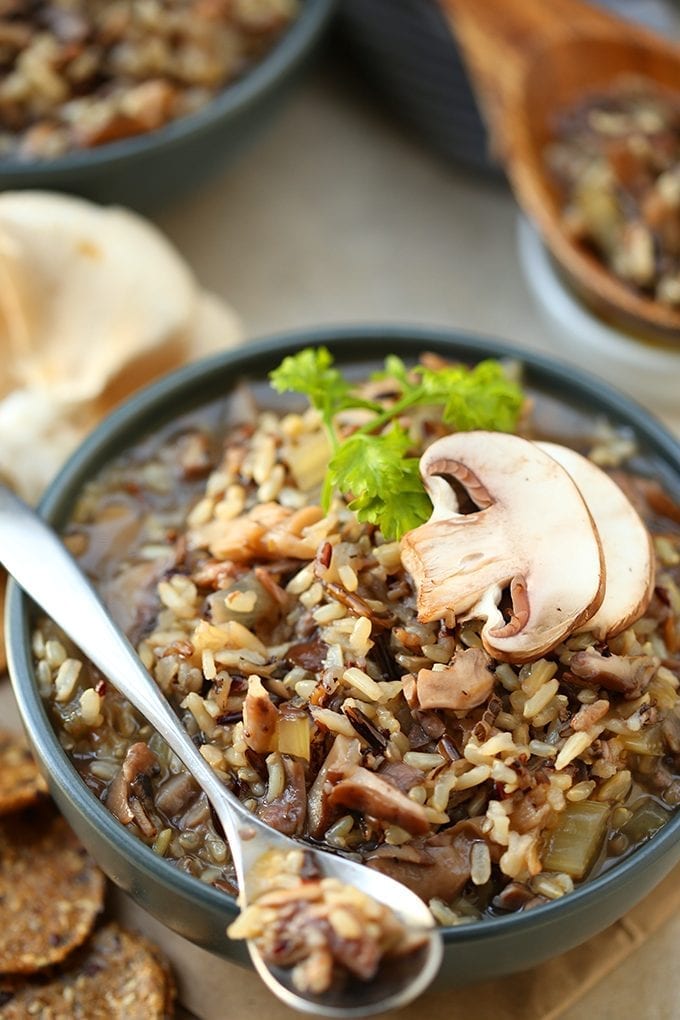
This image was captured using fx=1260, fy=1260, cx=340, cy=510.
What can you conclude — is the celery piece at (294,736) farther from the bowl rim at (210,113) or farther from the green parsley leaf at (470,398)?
the bowl rim at (210,113)

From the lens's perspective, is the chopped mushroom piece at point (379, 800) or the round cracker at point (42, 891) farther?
the round cracker at point (42, 891)

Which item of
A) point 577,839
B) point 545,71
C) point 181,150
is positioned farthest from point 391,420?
point 545,71

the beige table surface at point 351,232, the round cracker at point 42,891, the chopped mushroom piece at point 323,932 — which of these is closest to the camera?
the chopped mushroom piece at point 323,932

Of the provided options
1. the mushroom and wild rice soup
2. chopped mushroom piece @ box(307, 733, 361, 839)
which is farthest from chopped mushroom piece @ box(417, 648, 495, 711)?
chopped mushroom piece @ box(307, 733, 361, 839)

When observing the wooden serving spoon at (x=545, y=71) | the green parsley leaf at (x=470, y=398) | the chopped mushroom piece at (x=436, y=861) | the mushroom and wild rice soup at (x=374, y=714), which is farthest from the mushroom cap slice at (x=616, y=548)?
the wooden serving spoon at (x=545, y=71)

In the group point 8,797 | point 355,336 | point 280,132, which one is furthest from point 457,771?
point 280,132
